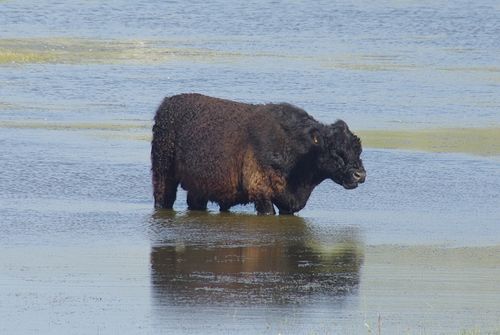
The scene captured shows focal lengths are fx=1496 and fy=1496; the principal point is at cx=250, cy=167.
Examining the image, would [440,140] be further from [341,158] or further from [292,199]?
[292,199]

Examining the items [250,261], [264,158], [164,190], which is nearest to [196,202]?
[164,190]

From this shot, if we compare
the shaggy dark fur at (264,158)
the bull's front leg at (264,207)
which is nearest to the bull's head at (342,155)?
the shaggy dark fur at (264,158)

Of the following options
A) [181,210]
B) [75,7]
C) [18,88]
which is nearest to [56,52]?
[18,88]

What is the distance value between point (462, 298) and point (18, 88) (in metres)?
13.0

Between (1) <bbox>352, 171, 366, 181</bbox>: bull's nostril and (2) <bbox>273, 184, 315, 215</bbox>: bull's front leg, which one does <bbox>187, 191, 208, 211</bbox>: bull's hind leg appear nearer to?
(2) <bbox>273, 184, 315, 215</bbox>: bull's front leg

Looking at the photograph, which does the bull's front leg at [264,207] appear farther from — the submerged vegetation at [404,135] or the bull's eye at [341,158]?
the submerged vegetation at [404,135]

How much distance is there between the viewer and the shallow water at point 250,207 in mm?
9547

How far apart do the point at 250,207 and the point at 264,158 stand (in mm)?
874

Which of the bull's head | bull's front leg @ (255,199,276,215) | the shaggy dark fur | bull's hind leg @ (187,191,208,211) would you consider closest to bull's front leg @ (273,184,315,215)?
the shaggy dark fur

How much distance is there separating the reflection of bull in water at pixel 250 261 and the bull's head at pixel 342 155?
2.11 feet

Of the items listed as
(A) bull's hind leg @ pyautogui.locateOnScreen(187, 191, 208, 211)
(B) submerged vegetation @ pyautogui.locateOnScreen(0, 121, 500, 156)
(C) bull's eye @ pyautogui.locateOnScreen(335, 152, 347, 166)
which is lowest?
(B) submerged vegetation @ pyautogui.locateOnScreen(0, 121, 500, 156)

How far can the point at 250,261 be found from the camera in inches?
442

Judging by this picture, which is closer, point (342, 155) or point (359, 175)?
point (359, 175)

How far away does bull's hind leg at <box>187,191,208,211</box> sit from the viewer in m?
14.0
